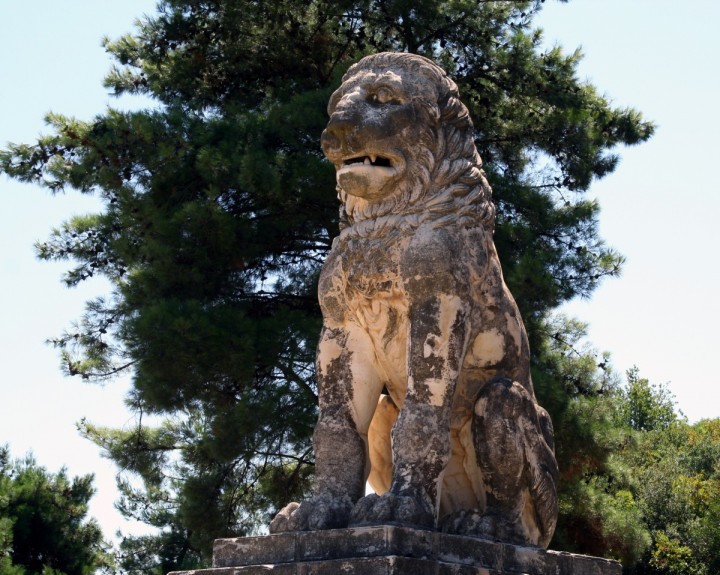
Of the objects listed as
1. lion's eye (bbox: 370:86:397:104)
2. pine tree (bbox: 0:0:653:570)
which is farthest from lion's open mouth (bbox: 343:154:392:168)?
pine tree (bbox: 0:0:653:570)

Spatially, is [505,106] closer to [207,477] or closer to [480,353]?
[207,477]

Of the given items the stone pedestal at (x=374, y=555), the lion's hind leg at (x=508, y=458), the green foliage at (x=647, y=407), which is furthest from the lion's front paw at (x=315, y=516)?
the green foliage at (x=647, y=407)

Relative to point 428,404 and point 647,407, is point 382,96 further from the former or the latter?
point 647,407

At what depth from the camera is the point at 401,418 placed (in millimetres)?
5168

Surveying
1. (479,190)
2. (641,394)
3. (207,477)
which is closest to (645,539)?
(207,477)

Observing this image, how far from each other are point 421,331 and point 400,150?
0.89 metres

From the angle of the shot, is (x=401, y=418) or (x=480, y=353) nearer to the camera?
(x=401, y=418)

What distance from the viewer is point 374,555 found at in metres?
4.58

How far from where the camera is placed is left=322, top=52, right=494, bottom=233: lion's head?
537 centimetres

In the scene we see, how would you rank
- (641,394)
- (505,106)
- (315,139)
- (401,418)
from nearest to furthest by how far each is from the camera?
(401,418), (315,139), (505,106), (641,394)

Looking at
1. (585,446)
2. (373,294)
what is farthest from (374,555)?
(585,446)

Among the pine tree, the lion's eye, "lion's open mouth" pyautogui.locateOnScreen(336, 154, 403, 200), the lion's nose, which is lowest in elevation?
"lion's open mouth" pyautogui.locateOnScreen(336, 154, 403, 200)

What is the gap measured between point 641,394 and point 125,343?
27.3 m

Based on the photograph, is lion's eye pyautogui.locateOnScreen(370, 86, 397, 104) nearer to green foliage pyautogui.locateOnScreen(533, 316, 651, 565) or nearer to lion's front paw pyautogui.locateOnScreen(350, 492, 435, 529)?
lion's front paw pyautogui.locateOnScreen(350, 492, 435, 529)
